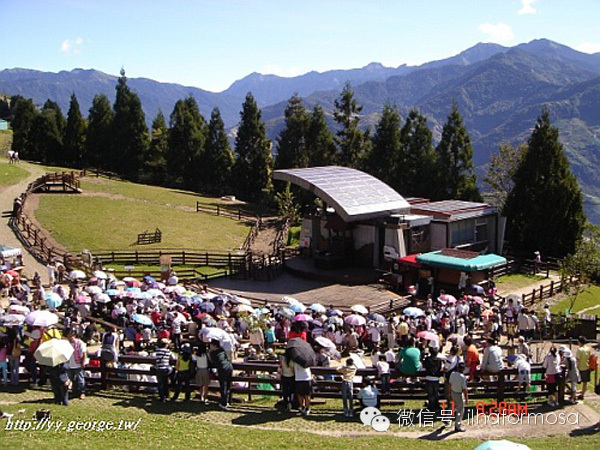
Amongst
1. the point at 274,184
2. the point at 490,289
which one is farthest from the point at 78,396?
the point at 274,184

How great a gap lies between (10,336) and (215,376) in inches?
211

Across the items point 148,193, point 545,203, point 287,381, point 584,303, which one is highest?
point 545,203

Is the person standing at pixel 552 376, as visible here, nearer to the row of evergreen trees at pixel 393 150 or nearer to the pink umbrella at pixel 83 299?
the pink umbrella at pixel 83 299

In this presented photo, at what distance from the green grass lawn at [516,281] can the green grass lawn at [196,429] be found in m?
23.1

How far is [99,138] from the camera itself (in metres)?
76.1

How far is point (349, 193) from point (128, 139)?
4400cm

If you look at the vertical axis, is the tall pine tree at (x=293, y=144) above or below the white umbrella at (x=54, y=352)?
above

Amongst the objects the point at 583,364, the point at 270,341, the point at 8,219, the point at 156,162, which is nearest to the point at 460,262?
the point at 270,341

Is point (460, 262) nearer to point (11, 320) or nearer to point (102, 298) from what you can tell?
point (102, 298)

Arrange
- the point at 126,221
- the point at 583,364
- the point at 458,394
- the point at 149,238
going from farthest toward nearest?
1. the point at 126,221
2. the point at 149,238
3. the point at 583,364
4. the point at 458,394

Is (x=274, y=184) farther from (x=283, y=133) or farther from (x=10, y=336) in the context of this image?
(x=10, y=336)

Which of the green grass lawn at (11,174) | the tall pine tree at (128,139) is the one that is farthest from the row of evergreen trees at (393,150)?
the green grass lawn at (11,174)

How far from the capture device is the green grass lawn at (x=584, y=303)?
31.2 metres

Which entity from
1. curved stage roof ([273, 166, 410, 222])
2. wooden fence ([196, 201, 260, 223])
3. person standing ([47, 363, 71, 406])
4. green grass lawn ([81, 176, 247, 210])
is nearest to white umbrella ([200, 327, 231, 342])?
person standing ([47, 363, 71, 406])
